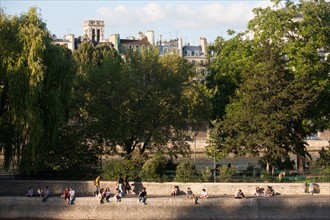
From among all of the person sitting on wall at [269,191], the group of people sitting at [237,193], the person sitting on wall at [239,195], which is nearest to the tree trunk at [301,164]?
the person sitting on wall at [269,191]

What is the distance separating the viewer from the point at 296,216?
40.3m

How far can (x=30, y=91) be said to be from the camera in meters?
43.2

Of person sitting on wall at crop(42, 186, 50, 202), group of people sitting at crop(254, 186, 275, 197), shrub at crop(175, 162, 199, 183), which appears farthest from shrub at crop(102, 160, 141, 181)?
group of people sitting at crop(254, 186, 275, 197)

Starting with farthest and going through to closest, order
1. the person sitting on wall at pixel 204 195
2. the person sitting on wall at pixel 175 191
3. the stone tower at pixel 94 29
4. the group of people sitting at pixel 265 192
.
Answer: the stone tower at pixel 94 29 → the person sitting on wall at pixel 175 191 → the group of people sitting at pixel 265 192 → the person sitting on wall at pixel 204 195

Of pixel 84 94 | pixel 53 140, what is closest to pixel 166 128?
pixel 84 94

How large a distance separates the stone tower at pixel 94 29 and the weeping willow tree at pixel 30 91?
119157 mm

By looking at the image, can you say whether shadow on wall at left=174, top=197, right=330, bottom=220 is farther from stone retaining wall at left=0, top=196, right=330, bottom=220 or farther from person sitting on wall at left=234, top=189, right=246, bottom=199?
person sitting on wall at left=234, top=189, right=246, bottom=199

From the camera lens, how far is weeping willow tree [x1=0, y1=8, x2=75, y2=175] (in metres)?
43.3

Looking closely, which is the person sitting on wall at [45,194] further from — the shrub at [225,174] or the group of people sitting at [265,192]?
the group of people sitting at [265,192]

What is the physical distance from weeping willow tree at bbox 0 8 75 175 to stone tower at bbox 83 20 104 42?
11916 centimetres

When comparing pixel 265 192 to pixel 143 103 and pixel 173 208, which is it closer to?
pixel 173 208

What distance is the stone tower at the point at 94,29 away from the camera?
16488cm

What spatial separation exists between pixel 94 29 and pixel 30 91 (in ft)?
412

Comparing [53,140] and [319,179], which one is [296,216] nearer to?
[319,179]
